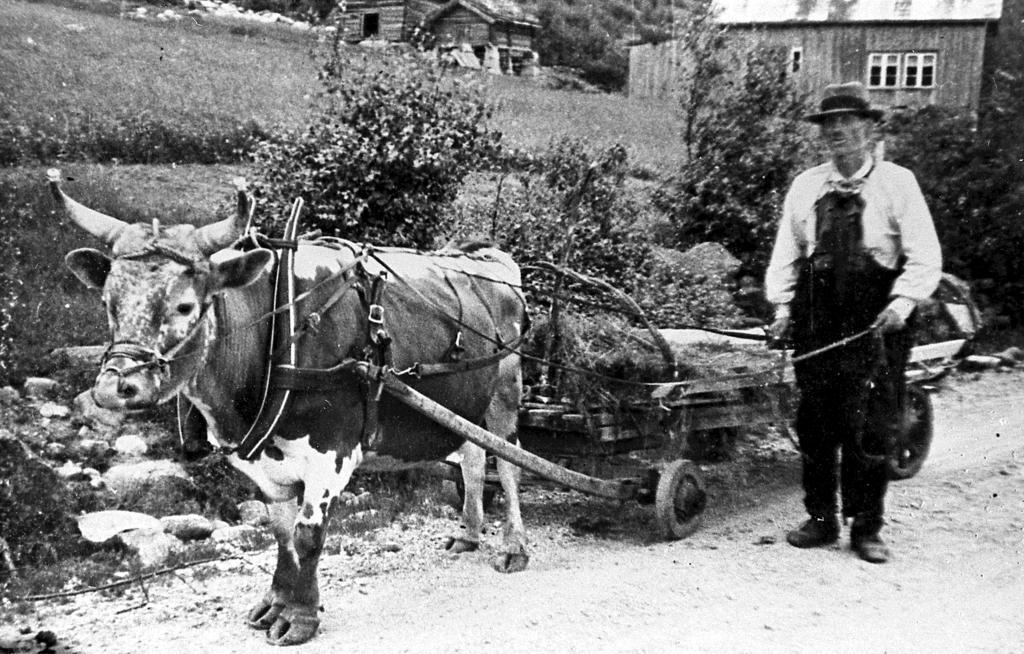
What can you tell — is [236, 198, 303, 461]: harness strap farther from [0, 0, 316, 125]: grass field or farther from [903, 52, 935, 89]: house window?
[903, 52, 935, 89]: house window

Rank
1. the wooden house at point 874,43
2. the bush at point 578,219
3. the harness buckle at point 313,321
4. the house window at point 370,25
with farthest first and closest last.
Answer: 1. the wooden house at point 874,43
2. the house window at point 370,25
3. the bush at point 578,219
4. the harness buckle at point 313,321

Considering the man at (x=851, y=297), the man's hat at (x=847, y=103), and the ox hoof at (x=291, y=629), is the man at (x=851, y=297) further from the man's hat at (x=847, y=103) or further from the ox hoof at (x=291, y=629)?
the ox hoof at (x=291, y=629)

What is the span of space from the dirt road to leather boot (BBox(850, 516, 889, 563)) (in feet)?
0.27

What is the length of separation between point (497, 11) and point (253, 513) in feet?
19.9

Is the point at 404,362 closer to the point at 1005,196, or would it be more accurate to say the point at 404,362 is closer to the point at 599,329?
the point at 599,329

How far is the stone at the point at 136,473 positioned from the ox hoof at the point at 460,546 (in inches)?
79.1

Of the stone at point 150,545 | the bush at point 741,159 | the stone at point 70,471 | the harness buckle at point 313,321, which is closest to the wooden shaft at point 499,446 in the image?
the harness buckle at point 313,321

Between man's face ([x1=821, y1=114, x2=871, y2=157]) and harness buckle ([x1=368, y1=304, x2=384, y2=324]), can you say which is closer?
harness buckle ([x1=368, y1=304, x2=384, y2=324])

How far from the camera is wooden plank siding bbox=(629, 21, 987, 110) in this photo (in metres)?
11.3

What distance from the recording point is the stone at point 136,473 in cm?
675

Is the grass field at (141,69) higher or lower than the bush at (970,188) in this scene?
higher

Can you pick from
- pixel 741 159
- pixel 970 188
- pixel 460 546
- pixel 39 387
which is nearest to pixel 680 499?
pixel 460 546

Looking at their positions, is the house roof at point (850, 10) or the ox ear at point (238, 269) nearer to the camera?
the ox ear at point (238, 269)

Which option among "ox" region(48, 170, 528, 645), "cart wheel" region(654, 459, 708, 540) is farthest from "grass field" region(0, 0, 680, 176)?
"cart wheel" region(654, 459, 708, 540)
